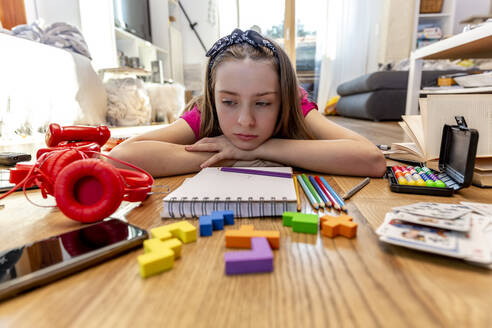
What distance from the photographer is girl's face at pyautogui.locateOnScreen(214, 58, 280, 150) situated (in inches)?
31.4

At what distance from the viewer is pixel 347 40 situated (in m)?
5.07

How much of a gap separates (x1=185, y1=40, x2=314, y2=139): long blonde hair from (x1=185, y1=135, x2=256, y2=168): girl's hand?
13cm

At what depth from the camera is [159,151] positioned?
0.87 metres

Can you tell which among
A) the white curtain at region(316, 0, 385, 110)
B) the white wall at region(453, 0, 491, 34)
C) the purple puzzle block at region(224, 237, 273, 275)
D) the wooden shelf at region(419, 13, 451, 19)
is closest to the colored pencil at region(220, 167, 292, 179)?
the purple puzzle block at region(224, 237, 273, 275)

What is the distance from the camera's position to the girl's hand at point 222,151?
869 millimetres

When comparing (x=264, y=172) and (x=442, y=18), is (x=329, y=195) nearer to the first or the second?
(x=264, y=172)

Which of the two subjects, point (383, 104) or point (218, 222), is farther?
point (383, 104)

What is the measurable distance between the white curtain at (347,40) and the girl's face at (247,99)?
4746 mm

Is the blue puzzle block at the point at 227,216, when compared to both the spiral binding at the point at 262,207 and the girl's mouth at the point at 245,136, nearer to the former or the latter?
the spiral binding at the point at 262,207

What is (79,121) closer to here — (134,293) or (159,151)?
(159,151)

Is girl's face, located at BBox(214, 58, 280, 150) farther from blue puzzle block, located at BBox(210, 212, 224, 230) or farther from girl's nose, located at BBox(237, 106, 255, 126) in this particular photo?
blue puzzle block, located at BBox(210, 212, 224, 230)

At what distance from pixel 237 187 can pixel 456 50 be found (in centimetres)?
199

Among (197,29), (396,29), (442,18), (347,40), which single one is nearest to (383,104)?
(396,29)

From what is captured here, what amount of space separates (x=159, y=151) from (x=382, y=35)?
16.4 feet
